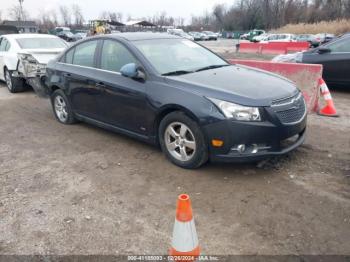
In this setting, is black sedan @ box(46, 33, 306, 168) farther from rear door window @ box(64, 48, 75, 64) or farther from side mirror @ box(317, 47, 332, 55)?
side mirror @ box(317, 47, 332, 55)

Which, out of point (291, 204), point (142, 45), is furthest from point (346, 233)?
point (142, 45)

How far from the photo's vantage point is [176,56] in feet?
16.3

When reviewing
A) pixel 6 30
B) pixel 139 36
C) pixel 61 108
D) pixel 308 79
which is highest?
pixel 6 30

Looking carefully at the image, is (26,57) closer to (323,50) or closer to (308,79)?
(308,79)

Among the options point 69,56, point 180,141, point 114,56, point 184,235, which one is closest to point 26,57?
point 69,56

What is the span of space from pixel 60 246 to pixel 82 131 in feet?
10.9

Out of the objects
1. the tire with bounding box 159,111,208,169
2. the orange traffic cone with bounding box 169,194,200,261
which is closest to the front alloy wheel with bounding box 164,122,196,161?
the tire with bounding box 159,111,208,169

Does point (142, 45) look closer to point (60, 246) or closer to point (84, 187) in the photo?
point (84, 187)

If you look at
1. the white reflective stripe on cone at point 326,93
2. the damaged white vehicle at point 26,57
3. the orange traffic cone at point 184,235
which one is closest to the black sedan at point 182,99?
the orange traffic cone at point 184,235

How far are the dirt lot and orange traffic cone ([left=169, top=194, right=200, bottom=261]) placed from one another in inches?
22.0

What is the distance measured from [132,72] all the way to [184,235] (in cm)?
271

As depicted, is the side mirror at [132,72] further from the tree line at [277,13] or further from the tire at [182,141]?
the tree line at [277,13]

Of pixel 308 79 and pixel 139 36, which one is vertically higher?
pixel 139 36

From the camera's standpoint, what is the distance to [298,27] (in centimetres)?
5081
